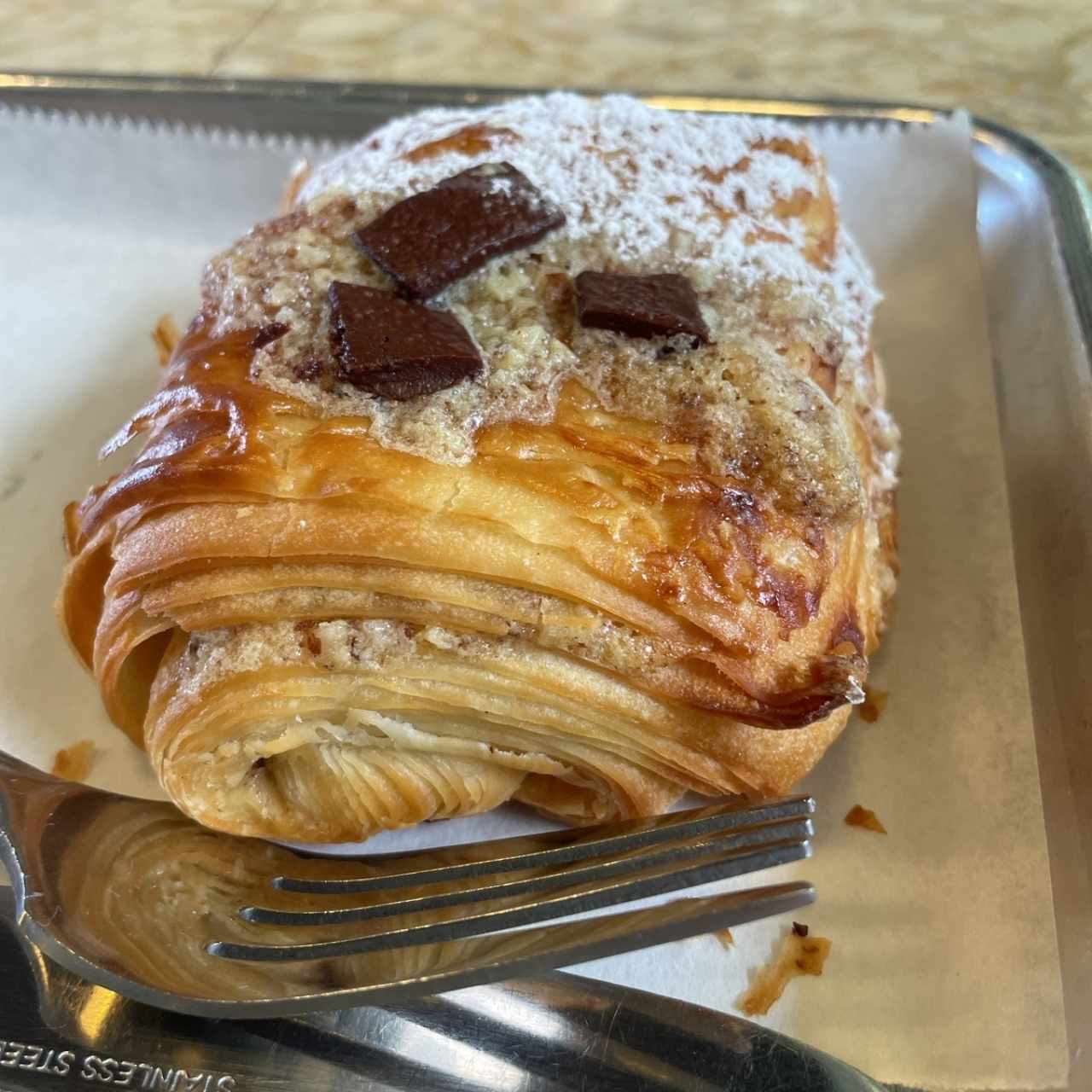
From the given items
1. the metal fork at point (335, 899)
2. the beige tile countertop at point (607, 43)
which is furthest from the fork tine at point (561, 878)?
the beige tile countertop at point (607, 43)

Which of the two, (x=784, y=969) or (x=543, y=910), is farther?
(x=784, y=969)

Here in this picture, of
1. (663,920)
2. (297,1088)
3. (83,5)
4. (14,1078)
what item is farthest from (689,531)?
(83,5)

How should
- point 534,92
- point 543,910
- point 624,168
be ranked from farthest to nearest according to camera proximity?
point 534,92 → point 624,168 → point 543,910

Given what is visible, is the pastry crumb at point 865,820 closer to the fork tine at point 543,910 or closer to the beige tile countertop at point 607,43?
the fork tine at point 543,910

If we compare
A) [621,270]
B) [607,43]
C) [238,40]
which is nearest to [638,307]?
[621,270]

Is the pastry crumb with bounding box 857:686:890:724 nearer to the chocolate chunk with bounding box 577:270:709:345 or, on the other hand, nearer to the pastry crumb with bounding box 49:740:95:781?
the chocolate chunk with bounding box 577:270:709:345

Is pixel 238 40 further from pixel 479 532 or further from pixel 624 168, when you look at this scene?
pixel 479 532

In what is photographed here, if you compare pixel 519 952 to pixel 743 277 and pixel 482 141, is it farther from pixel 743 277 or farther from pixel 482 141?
pixel 482 141
